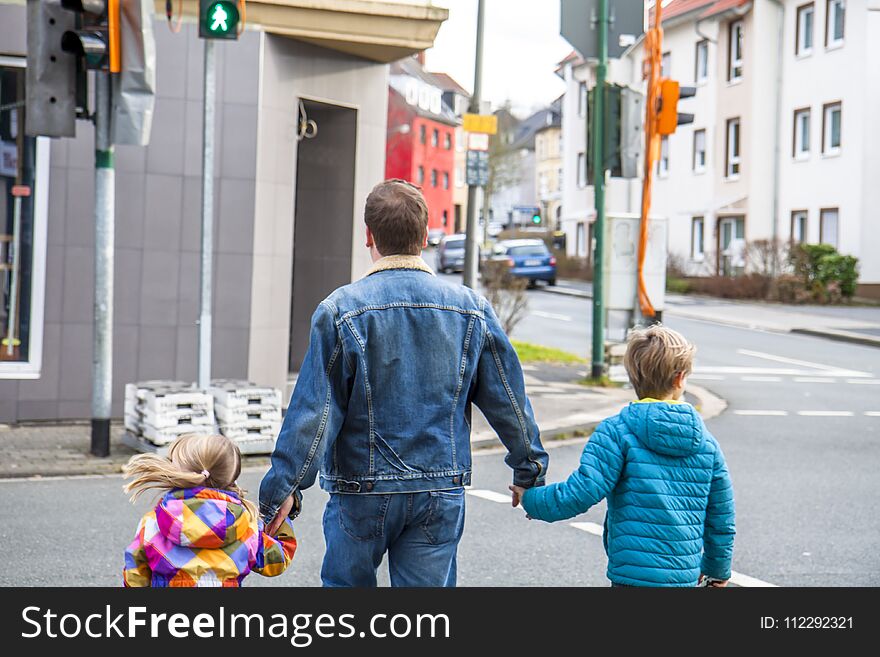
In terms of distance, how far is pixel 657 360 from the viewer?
151 inches

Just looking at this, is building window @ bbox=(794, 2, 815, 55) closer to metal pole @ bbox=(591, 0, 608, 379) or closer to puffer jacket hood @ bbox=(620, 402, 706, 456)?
metal pole @ bbox=(591, 0, 608, 379)

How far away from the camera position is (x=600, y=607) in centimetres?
372

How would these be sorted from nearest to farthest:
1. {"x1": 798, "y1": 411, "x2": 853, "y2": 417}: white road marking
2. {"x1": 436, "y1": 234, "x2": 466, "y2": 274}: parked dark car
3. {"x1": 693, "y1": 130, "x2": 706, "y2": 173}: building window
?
{"x1": 798, "y1": 411, "x2": 853, "y2": 417}: white road marking < {"x1": 436, "y1": 234, "x2": 466, "y2": 274}: parked dark car < {"x1": 693, "y1": 130, "x2": 706, "y2": 173}: building window

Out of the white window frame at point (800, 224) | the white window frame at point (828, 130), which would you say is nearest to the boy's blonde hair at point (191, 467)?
the white window frame at point (828, 130)

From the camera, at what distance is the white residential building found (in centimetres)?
3650

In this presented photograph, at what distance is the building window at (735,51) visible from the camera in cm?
4372

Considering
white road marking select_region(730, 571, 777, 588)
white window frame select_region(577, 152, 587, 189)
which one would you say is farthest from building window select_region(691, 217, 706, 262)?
white road marking select_region(730, 571, 777, 588)

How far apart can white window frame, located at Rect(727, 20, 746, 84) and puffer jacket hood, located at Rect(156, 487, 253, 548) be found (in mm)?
41821

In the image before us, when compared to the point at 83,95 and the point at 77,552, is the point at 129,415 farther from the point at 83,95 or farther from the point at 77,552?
the point at 77,552

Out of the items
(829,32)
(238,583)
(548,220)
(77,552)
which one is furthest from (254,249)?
(548,220)

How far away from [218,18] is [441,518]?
649cm

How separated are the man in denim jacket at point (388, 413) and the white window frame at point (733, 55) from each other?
136ft

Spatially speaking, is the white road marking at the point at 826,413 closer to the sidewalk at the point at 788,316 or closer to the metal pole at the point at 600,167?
the metal pole at the point at 600,167

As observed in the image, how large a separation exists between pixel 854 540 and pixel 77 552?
4.25 meters
